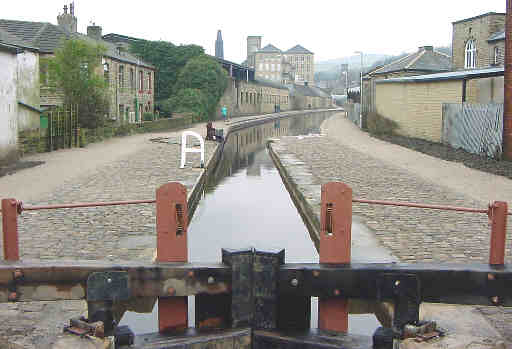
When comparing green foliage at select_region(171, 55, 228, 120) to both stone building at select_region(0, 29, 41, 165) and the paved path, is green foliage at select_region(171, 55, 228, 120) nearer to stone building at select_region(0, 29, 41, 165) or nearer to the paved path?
the paved path

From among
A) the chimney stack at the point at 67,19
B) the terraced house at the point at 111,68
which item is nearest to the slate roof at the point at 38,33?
the terraced house at the point at 111,68

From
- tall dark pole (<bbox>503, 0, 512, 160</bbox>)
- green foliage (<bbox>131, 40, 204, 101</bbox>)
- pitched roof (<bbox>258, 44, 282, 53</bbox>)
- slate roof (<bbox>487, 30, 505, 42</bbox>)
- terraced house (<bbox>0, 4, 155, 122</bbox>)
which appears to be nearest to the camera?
tall dark pole (<bbox>503, 0, 512, 160</bbox>)

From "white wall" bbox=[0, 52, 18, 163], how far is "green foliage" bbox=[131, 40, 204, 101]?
93.1 ft

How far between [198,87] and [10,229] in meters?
41.8

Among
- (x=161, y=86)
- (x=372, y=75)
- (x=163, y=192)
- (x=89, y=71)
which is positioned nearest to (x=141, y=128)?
(x=89, y=71)

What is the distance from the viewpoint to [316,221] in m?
9.11

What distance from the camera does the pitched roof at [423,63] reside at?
3812 centimetres

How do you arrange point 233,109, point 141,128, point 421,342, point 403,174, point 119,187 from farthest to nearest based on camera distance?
point 233,109
point 141,128
point 403,174
point 119,187
point 421,342

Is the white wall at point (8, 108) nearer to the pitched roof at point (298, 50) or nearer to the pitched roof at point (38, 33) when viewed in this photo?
the pitched roof at point (38, 33)

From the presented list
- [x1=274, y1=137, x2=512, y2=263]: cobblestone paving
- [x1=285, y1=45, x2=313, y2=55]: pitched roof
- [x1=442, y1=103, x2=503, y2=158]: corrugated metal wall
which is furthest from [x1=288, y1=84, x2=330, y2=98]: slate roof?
[x1=274, y1=137, x2=512, y2=263]: cobblestone paving

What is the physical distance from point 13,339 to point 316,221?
5626mm

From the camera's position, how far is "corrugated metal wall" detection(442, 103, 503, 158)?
719 inches

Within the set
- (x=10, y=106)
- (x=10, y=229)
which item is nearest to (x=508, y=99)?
(x=10, y=106)

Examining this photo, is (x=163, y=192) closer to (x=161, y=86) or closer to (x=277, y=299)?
(x=277, y=299)
